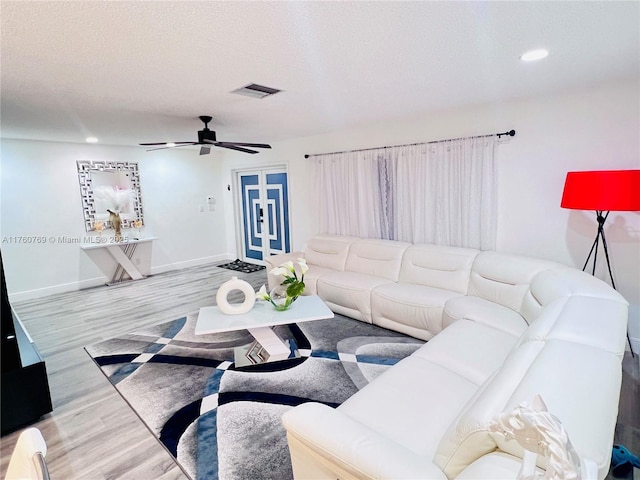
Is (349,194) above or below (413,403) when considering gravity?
above

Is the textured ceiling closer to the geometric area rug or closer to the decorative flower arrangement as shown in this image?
the decorative flower arrangement

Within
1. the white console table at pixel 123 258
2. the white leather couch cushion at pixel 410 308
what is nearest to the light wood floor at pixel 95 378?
the white console table at pixel 123 258

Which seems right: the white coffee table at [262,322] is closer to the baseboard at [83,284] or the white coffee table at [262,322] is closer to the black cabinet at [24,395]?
the black cabinet at [24,395]

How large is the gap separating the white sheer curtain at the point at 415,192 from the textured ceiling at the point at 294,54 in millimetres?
654

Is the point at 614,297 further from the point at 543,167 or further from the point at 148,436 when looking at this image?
the point at 148,436

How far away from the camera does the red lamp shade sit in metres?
2.28

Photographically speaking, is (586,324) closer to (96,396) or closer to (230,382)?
(230,382)

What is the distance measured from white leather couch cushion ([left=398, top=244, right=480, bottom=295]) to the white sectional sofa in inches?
0.4

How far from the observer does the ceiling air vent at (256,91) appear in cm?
252

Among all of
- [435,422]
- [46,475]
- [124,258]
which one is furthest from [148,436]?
[124,258]

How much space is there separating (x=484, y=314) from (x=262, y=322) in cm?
175

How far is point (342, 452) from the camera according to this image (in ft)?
3.88

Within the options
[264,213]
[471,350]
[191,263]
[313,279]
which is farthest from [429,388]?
[191,263]

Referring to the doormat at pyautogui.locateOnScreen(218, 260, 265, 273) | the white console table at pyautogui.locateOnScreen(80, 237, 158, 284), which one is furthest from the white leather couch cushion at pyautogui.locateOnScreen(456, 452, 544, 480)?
the white console table at pyautogui.locateOnScreen(80, 237, 158, 284)
